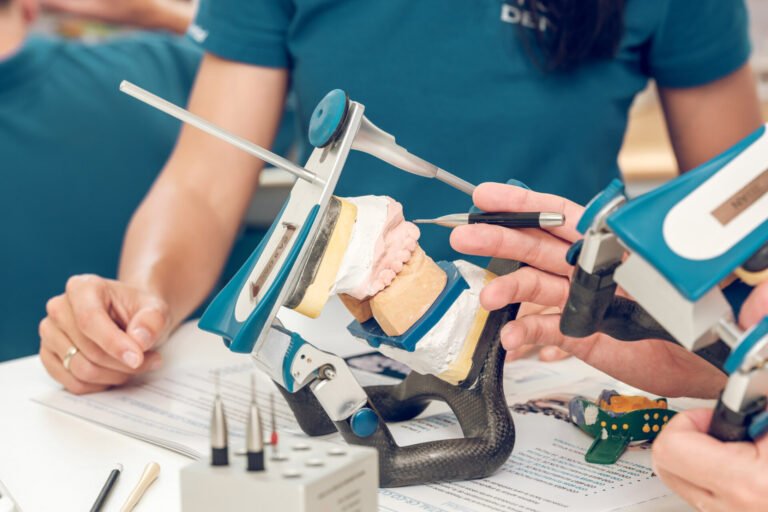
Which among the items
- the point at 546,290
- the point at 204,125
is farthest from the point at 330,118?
the point at 546,290

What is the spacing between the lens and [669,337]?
1.66 ft

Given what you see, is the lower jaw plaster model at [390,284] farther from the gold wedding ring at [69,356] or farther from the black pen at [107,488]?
the gold wedding ring at [69,356]

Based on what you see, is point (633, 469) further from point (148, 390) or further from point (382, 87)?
point (382, 87)

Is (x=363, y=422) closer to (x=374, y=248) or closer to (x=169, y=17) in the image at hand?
(x=374, y=248)

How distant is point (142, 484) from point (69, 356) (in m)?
0.26

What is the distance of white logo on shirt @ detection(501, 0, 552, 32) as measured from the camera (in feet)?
3.05

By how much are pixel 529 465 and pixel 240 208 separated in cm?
57

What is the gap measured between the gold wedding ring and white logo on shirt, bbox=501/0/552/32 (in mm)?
551

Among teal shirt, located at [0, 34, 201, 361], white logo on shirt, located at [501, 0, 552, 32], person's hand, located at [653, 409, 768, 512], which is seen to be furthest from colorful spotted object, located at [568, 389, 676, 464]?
teal shirt, located at [0, 34, 201, 361]

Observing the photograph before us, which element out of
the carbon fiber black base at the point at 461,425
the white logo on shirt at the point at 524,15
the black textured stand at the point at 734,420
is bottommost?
the carbon fiber black base at the point at 461,425

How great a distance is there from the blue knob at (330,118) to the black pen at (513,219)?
4.4 inches

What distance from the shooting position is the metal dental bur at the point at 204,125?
19.3 inches

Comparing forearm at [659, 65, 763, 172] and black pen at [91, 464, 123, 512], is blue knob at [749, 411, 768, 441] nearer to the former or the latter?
black pen at [91, 464, 123, 512]

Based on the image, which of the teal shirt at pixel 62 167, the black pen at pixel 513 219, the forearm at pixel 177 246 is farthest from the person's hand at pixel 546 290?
the teal shirt at pixel 62 167
